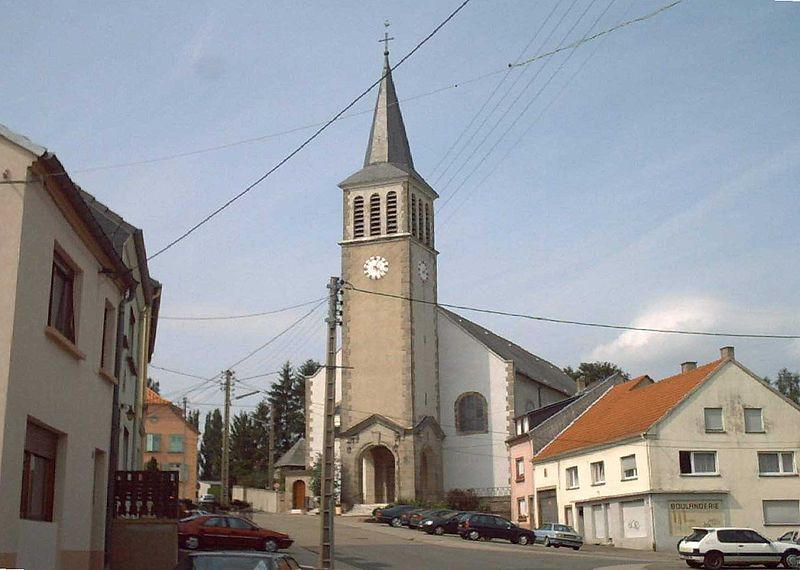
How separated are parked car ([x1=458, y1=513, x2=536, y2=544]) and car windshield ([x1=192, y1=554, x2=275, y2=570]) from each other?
2821cm

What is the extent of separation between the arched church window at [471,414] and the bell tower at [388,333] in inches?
56.6

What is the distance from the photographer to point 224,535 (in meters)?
29.2

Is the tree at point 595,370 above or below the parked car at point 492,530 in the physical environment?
above

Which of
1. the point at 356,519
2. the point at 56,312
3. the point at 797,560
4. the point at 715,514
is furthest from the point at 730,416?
the point at 56,312

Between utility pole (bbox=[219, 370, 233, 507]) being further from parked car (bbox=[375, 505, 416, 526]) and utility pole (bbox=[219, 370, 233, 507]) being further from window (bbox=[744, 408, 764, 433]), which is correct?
window (bbox=[744, 408, 764, 433])

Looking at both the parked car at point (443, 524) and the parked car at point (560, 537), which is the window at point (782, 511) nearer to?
the parked car at point (560, 537)

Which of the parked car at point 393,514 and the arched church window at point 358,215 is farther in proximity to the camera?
the arched church window at point 358,215

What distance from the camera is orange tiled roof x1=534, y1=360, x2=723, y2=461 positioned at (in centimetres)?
4175

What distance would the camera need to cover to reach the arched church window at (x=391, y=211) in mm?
60525

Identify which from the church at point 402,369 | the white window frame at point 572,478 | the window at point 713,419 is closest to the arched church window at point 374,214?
the church at point 402,369

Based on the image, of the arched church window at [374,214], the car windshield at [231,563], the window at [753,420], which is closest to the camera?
the car windshield at [231,563]

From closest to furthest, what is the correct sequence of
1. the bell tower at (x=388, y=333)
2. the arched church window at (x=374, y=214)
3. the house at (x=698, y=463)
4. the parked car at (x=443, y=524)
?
the house at (x=698, y=463) < the parked car at (x=443, y=524) < the bell tower at (x=388, y=333) < the arched church window at (x=374, y=214)

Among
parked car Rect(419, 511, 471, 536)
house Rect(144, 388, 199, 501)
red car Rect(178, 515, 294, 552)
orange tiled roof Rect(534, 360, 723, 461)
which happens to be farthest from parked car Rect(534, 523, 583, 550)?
house Rect(144, 388, 199, 501)

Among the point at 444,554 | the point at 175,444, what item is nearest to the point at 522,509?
the point at 444,554
